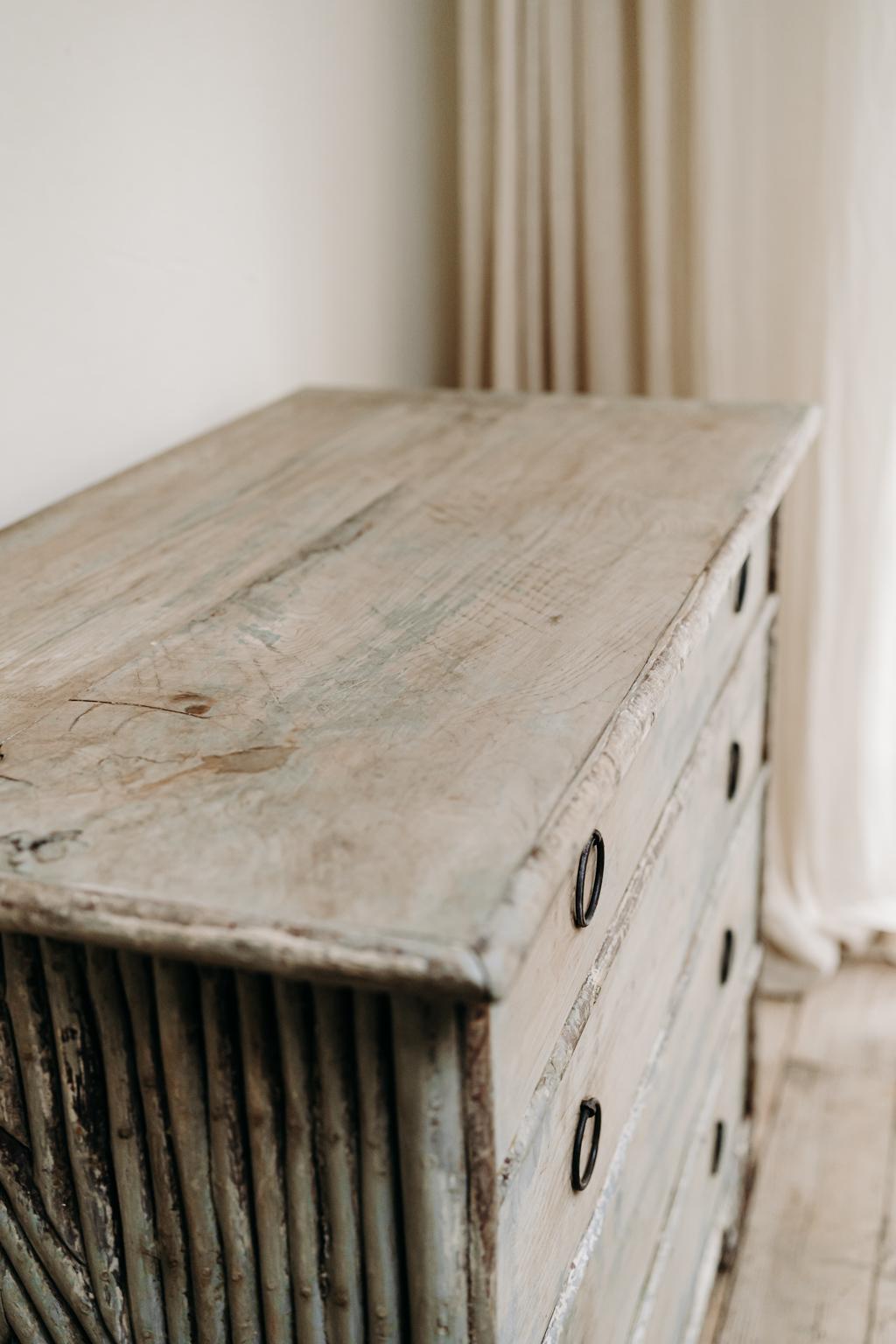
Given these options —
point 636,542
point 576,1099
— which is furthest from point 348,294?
point 576,1099

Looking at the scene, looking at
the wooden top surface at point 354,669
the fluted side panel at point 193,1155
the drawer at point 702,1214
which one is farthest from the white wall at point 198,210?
the drawer at point 702,1214

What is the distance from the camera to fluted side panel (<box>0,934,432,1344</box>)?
598mm

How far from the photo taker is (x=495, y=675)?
0.74 meters

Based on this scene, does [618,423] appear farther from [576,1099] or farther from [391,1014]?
[391,1014]

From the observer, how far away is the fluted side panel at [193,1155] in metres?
0.60

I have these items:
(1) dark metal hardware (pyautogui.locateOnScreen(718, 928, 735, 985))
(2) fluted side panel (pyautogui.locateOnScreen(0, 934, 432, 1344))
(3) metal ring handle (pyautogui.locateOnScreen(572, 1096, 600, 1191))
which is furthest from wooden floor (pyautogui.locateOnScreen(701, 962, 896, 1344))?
(2) fluted side panel (pyautogui.locateOnScreen(0, 934, 432, 1344))

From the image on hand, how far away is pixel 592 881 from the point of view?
731mm

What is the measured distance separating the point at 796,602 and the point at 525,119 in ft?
2.59

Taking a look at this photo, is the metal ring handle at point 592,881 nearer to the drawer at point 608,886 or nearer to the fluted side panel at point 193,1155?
→ the drawer at point 608,886

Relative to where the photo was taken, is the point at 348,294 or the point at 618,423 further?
the point at 348,294

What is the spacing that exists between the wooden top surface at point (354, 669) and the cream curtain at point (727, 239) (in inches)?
21.4

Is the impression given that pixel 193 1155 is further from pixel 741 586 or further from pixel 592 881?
pixel 741 586

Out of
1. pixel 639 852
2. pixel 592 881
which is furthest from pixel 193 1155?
pixel 639 852

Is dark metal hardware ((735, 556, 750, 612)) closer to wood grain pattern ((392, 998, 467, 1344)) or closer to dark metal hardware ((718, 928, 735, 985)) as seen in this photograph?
dark metal hardware ((718, 928, 735, 985))
